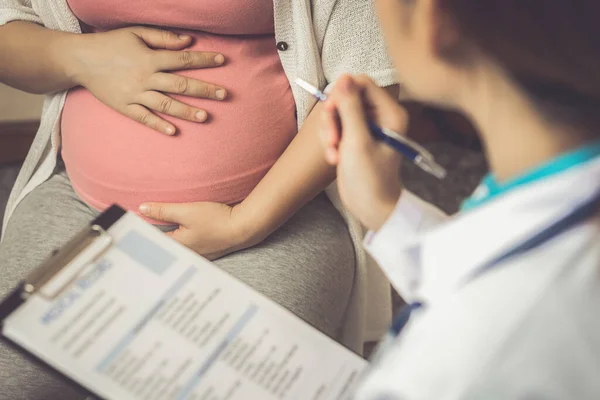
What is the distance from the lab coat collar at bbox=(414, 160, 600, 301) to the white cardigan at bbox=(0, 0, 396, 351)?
1.33ft

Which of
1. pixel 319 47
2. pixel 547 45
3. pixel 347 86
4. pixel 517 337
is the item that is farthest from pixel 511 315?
pixel 319 47

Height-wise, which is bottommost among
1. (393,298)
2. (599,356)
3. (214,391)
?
(393,298)

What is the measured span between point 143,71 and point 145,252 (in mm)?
369

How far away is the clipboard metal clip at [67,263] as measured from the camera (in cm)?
52

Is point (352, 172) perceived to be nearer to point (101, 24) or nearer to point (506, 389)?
point (506, 389)

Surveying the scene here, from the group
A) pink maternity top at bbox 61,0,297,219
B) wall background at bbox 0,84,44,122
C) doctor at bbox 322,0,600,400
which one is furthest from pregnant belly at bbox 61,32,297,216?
wall background at bbox 0,84,44,122

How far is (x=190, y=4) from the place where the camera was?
79cm

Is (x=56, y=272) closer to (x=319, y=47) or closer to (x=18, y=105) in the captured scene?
(x=319, y=47)

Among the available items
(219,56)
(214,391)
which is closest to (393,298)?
(219,56)

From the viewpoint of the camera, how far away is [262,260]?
0.79 metres

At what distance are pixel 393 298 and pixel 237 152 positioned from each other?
77cm

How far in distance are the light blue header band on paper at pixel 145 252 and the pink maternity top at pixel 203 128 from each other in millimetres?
235

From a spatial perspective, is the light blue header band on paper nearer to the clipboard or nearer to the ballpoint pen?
the clipboard

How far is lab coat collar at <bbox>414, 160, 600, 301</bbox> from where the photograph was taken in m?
0.39
